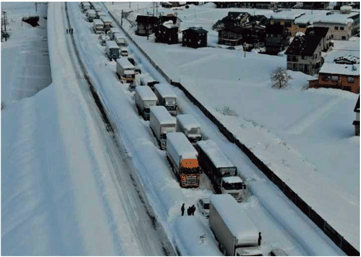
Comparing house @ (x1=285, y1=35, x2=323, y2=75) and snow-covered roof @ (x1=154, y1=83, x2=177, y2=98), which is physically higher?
house @ (x1=285, y1=35, x2=323, y2=75)

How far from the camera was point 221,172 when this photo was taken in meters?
34.2

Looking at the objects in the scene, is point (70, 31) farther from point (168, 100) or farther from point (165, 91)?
point (168, 100)

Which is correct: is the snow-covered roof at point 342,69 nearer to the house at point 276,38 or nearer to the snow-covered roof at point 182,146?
the house at point 276,38

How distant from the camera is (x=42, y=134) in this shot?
4838cm

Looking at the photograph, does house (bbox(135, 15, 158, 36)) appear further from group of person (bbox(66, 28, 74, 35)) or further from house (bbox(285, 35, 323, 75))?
house (bbox(285, 35, 323, 75))

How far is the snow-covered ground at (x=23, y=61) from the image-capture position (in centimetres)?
7038

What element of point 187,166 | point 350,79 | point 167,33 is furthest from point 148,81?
point 167,33

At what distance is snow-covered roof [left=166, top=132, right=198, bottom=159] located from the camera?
35.2m

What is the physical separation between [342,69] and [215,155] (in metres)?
36.4

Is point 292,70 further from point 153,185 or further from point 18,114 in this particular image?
point 153,185

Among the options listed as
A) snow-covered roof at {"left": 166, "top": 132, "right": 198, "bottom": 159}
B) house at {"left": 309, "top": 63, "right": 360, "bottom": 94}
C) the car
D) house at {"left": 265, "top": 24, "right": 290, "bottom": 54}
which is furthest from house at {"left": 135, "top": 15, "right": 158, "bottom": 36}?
the car

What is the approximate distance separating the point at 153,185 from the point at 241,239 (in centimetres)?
1136

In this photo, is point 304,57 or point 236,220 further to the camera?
point 304,57

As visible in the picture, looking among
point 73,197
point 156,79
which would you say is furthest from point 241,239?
point 156,79
